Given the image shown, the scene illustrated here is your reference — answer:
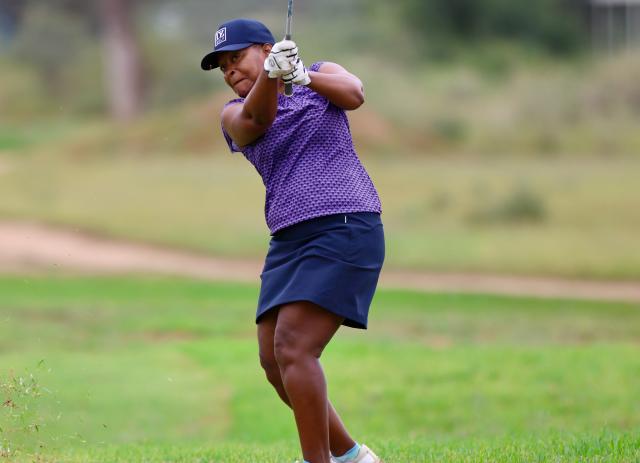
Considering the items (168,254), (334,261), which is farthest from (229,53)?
(168,254)

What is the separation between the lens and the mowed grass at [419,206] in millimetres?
20891

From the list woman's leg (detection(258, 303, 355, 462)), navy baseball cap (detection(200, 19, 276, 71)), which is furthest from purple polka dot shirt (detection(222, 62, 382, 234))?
woman's leg (detection(258, 303, 355, 462))

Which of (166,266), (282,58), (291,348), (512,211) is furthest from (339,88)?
(512,211)

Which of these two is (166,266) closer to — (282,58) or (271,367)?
(271,367)

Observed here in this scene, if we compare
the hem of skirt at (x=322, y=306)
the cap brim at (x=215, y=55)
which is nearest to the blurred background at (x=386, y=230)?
the hem of skirt at (x=322, y=306)

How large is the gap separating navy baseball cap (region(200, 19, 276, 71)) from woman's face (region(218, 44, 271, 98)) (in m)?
0.03

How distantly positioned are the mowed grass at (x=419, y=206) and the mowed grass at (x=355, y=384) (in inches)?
168

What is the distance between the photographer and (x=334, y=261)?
4.96 meters

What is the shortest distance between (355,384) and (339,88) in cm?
588

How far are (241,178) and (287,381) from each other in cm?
2713

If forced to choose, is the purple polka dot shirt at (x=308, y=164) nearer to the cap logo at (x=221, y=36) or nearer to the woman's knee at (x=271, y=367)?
the cap logo at (x=221, y=36)

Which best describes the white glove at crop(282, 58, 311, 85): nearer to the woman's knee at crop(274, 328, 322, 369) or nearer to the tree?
the woman's knee at crop(274, 328, 322, 369)

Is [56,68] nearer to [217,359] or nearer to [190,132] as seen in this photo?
[190,132]

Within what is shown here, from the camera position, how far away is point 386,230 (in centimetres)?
2375
